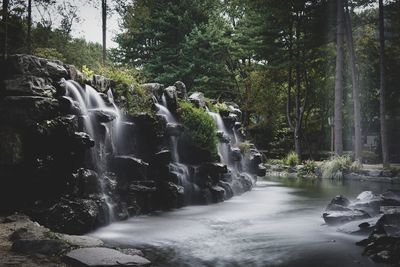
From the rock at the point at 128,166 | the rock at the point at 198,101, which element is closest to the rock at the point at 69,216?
the rock at the point at 128,166

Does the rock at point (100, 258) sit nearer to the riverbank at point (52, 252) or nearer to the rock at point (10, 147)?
the riverbank at point (52, 252)

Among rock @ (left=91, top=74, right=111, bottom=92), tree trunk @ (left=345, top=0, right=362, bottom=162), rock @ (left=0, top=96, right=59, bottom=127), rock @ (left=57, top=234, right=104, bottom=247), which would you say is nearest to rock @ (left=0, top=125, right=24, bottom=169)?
rock @ (left=0, top=96, right=59, bottom=127)

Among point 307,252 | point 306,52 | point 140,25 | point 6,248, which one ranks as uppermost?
point 140,25

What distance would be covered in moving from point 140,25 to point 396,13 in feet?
60.0

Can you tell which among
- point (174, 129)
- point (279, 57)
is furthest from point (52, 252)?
point (279, 57)

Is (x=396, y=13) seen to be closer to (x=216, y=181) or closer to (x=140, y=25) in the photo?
(x=216, y=181)

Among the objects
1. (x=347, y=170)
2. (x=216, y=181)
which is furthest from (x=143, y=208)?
(x=347, y=170)

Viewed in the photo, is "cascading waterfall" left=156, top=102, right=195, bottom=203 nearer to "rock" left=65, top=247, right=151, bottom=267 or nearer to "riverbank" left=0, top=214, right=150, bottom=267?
"riverbank" left=0, top=214, right=150, bottom=267

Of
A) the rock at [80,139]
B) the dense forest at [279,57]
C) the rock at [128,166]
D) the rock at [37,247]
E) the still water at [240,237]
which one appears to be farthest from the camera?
the dense forest at [279,57]

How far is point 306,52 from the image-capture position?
2995 cm

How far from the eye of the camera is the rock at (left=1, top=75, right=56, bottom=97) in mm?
9180

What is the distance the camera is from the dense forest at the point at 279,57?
2727 centimetres

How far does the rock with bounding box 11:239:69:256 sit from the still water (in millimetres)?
1683

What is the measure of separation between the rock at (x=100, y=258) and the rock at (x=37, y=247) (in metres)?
0.33
